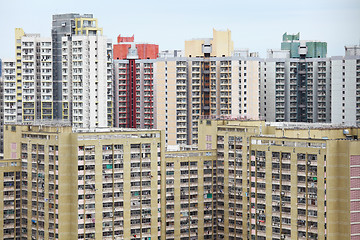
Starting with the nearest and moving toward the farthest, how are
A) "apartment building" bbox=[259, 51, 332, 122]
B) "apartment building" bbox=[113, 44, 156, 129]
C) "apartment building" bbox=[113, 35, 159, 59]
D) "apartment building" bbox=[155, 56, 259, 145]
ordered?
1. "apartment building" bbox=[155, 56, 259, 145]
2. "apartment building" bbox=[259, 51, 332, 122]
3. "apartment building" bbox=[113, 44, 156, 129]
4. "apartment building" bbox=[113, 35, 159, 59]

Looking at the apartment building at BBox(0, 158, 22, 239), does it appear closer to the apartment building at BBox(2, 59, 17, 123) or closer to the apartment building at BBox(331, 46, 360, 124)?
the apartment building at BBox(2, 59, 17, 123)

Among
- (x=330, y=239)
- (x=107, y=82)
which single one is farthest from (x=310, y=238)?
(x=107, y=82)

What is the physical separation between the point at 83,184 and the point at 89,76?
22.5 m

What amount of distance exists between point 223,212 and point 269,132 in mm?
8026

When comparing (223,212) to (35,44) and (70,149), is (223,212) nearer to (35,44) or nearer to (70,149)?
(70,149)

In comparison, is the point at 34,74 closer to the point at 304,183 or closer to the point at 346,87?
Answer: the point at 346,87

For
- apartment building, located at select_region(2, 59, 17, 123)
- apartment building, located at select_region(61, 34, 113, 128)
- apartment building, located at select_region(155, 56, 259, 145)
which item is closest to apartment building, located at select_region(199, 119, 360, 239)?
apartment building, located at select_region(61, 34, 113, 128)

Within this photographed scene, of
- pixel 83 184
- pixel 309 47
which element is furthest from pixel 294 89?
pixel 83 184

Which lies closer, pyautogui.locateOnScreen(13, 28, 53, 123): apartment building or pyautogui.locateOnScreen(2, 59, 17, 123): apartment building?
pyautogui.locateOnScreen(13, 28, 53, 123): apartment building

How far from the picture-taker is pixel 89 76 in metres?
74.3

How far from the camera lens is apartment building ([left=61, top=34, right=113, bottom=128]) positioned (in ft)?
243

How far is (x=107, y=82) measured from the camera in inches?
2950

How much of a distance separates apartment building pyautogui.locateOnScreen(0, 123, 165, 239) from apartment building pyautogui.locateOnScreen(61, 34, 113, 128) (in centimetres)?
1621

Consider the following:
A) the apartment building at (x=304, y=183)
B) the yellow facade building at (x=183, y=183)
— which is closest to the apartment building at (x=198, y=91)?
the yellow facade building at (x=183, y=183)
